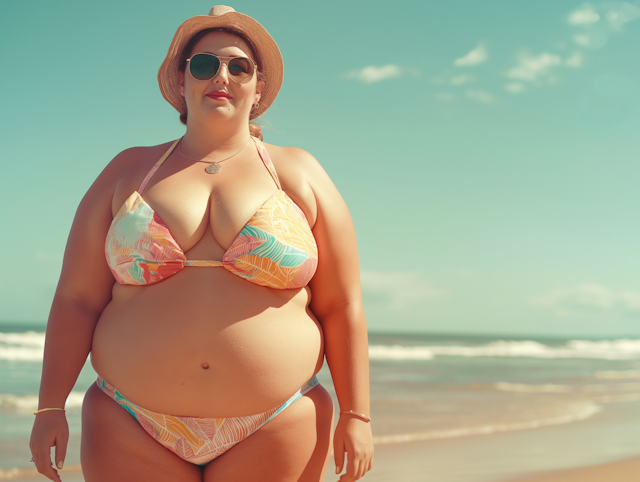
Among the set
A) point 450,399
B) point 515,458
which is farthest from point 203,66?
point 450,399

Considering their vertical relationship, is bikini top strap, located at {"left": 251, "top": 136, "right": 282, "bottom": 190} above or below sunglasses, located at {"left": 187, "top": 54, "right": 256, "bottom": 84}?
below

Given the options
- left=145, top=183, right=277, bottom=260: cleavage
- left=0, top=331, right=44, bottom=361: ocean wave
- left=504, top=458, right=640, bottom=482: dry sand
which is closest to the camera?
left=145, top=183, right=277, bottom=260: cleavage

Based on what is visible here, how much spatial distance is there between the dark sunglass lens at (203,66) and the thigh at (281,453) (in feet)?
3.93

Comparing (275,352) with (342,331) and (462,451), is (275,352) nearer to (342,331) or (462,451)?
(342,331)

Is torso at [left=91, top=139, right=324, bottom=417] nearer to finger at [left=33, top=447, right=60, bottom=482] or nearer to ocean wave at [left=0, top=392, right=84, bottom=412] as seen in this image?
finger at [left=33, top=447, right=60, bottom=482]

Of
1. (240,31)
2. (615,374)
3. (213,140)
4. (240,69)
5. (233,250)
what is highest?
(240,31)

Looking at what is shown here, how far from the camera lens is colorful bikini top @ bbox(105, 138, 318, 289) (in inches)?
73.1

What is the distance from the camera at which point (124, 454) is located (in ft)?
5.96

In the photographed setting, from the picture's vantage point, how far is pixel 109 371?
75.2 inches

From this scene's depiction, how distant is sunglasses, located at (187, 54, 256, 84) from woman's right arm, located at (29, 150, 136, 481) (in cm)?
46

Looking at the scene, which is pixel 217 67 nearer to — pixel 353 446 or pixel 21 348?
pixel 353 446

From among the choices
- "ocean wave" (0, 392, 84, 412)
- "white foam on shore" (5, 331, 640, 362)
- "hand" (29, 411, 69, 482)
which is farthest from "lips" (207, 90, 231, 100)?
"white foam on shore" (5, 331, 640, 362)

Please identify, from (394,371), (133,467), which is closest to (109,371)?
(133,467)

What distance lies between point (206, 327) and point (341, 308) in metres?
0.49
